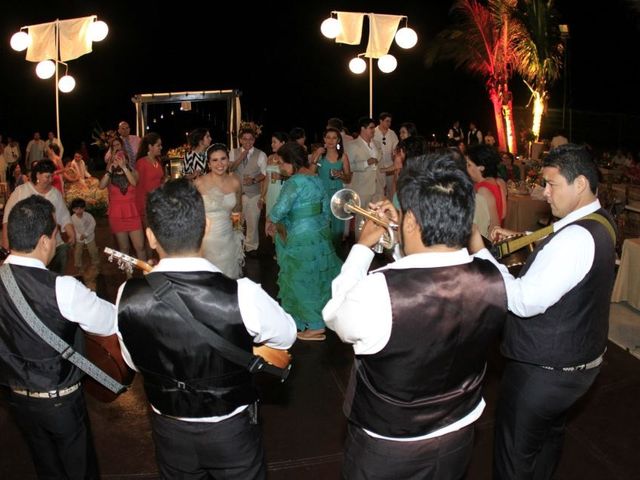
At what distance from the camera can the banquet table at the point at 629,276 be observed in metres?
6.42

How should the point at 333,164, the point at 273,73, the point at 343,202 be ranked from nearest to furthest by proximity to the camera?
the point at 343,202, the point at 333,164, the point at 273,73

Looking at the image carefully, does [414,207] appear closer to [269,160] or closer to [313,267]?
[313,267]

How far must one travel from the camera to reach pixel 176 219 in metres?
2.44

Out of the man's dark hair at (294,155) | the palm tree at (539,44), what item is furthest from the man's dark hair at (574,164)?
the palm tree at (539,44)

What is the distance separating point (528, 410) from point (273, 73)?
20.7 m

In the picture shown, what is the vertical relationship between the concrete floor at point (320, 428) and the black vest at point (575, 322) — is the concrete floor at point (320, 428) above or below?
below

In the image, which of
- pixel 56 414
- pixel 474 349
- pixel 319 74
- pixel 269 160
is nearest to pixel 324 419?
pixel 56 414

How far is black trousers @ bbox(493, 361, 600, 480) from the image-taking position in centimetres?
292

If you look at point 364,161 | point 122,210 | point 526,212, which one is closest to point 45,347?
point 122,210

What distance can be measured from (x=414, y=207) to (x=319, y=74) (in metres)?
21.5

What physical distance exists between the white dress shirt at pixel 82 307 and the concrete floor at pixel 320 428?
61.4 inches

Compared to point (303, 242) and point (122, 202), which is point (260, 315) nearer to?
point (303, 242)

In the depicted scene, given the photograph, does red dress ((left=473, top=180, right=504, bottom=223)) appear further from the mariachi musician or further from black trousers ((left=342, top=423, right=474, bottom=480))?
the mariachi musician

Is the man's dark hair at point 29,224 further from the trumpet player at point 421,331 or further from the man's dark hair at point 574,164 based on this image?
the man's dark hair at point 574,164
